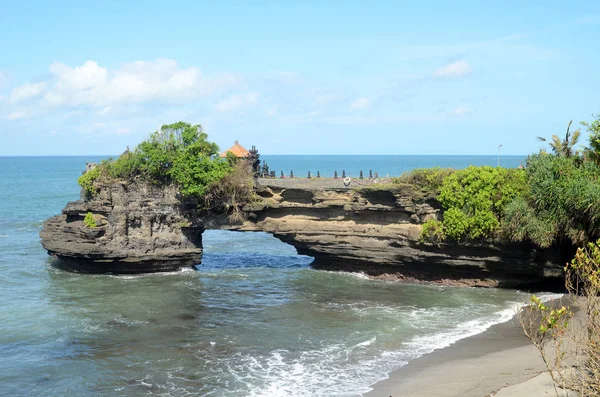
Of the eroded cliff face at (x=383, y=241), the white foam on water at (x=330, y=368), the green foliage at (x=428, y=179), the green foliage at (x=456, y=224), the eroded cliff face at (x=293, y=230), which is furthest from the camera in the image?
the eroded cliff face at (x=293, y=230)

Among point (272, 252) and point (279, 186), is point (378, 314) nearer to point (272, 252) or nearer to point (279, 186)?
point (279, 186)

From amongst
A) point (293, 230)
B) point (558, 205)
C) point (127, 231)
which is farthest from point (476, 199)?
point (127, 231)

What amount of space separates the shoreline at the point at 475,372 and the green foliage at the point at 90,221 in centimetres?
2017

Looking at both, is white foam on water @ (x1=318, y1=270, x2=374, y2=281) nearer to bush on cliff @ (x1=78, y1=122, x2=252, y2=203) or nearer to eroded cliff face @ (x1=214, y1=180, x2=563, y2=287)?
eroded cliff face @ (x1=214, y1=180, x2=563, y2=287)

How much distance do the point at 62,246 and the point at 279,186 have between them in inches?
487

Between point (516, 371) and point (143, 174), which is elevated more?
point (143, 174)

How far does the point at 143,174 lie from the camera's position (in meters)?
32.7

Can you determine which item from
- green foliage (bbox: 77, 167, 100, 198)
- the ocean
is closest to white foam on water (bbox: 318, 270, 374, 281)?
the ocean

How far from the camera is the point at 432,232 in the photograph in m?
28.9

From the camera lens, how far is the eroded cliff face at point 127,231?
32.1 metres

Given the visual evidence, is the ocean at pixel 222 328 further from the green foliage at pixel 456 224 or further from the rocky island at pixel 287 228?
the green foliage at pixel 456 224

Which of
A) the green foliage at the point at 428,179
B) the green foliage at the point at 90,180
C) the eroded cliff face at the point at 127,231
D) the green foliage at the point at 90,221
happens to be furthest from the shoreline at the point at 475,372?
the green foliage at the point at 90,180

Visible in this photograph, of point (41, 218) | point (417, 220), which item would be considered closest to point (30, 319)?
point (417, 220)

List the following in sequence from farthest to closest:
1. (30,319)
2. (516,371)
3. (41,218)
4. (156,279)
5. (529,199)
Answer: (41,218)
(156,279)
(529,199)
(30,319)
(516,371)
